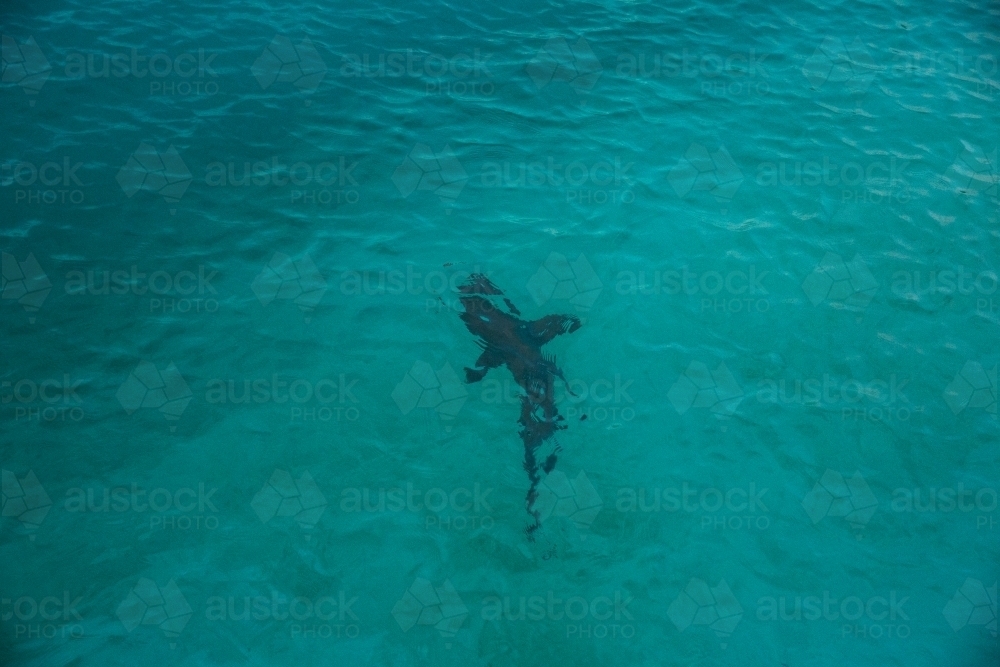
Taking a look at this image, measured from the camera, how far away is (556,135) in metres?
11.9

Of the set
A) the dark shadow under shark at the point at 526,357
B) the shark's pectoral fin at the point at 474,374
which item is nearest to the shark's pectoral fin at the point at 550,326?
the dark shadow under shark at the point at 526,357

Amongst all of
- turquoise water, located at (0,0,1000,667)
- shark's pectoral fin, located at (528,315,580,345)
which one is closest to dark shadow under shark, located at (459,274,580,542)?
shark's pectoral fin, located at (528,315,580,345)

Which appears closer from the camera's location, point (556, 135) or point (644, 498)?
point (644, 498)

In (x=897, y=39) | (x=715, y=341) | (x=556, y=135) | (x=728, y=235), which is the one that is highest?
(x=897, y=39)

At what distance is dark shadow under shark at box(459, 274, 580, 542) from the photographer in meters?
8.37

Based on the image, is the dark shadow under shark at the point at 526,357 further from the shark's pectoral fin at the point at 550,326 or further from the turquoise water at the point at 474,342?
the turquoise water at the point at 474,342

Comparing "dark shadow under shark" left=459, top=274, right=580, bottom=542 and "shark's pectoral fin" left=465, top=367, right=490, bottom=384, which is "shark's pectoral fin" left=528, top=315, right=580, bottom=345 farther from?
"shark's pectoral fin" left=465, top=367, right=490, bottom=384

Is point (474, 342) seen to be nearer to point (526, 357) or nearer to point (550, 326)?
point (526, 357)

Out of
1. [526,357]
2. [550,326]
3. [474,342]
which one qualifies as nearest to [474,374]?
[474,342]

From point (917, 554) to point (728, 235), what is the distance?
4.72 meters

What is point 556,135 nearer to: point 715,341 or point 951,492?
point 715,341

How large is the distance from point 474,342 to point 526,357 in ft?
2.17

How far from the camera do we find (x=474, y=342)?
916cm

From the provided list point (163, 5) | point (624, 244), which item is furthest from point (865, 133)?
point (163, 5)
